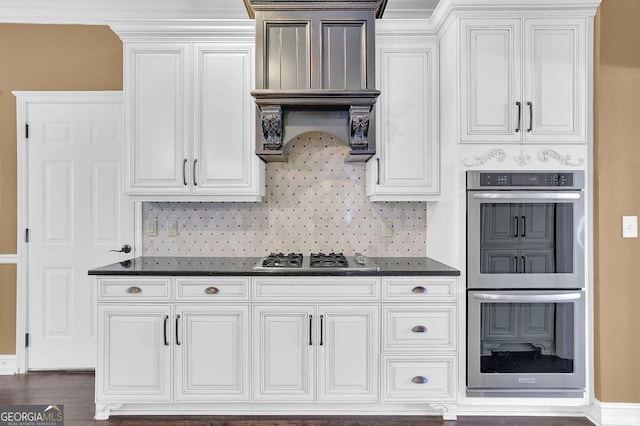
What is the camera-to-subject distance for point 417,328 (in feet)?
8.39

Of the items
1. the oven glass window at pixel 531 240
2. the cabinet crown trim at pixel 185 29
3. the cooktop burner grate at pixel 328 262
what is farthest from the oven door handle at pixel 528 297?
the cabinet crown trim at pixel 185 29

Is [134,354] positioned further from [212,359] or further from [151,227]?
[151,227]

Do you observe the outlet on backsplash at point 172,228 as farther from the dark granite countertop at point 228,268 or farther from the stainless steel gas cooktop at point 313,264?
the stainless steel gas cooktop at point 313,264

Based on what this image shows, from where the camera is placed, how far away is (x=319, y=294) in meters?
2.56

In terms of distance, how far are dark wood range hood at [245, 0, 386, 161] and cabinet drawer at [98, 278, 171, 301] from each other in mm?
1258

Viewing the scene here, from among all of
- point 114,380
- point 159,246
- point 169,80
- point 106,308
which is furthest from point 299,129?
point 114,380

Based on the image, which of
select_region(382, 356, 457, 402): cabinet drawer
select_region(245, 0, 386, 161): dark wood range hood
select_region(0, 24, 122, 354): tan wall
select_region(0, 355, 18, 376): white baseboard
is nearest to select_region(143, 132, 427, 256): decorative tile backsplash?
select_region(245, 0, 386, 161): dark wood range hood

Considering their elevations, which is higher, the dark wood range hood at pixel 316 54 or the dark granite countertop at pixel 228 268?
the dark wood range hood at pixel 316 54

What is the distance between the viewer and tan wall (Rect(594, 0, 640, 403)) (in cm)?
251

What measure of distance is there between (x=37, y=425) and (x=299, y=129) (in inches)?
102

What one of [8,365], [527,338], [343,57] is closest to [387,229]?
[527,338]

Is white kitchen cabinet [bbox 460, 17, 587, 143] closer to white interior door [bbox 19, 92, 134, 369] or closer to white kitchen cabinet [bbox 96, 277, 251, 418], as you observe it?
white kitchen cabinet [bbox 96, 277, 251, 418]

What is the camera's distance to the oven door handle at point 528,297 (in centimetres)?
247

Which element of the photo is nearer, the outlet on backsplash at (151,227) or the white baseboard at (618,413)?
the white baseboard at (618,413)
